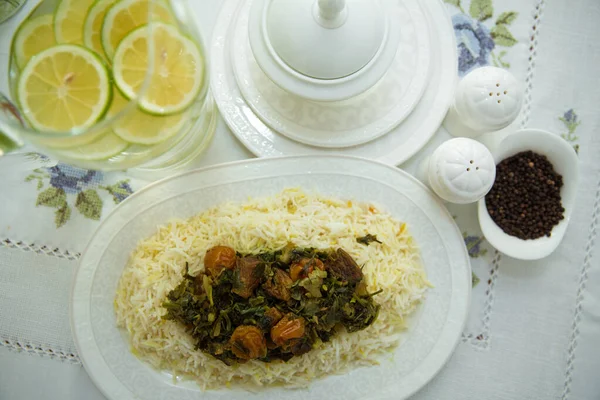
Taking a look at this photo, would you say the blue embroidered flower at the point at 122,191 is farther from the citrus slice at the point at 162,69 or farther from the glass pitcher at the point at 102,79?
the citrus slice at the point at 162,69

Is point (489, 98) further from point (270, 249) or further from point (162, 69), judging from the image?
point (162, 69)

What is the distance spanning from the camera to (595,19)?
1679 millimetres

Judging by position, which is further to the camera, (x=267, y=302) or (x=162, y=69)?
(x=267, y=302)

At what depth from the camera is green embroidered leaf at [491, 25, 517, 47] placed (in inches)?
65.8

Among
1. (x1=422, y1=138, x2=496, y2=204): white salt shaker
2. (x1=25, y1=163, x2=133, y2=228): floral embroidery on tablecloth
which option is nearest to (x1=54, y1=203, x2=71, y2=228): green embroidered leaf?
(x1=25, y1=163, x2=133, y2=228): floral embroidery on tablecloth

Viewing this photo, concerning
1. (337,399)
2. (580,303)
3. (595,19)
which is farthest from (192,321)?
(595,19)

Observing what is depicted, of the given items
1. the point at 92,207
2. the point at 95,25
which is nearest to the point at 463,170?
the point at 95,25

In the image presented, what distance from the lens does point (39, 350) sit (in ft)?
5.22

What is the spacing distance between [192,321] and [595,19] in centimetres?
170

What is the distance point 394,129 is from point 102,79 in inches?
35.4

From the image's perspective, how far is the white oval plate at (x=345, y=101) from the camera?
1.56 m

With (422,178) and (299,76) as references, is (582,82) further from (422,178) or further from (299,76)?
(299,76)

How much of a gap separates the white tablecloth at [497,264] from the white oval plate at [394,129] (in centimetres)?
6

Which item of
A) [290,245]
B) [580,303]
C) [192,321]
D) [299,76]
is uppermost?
[299,76]
